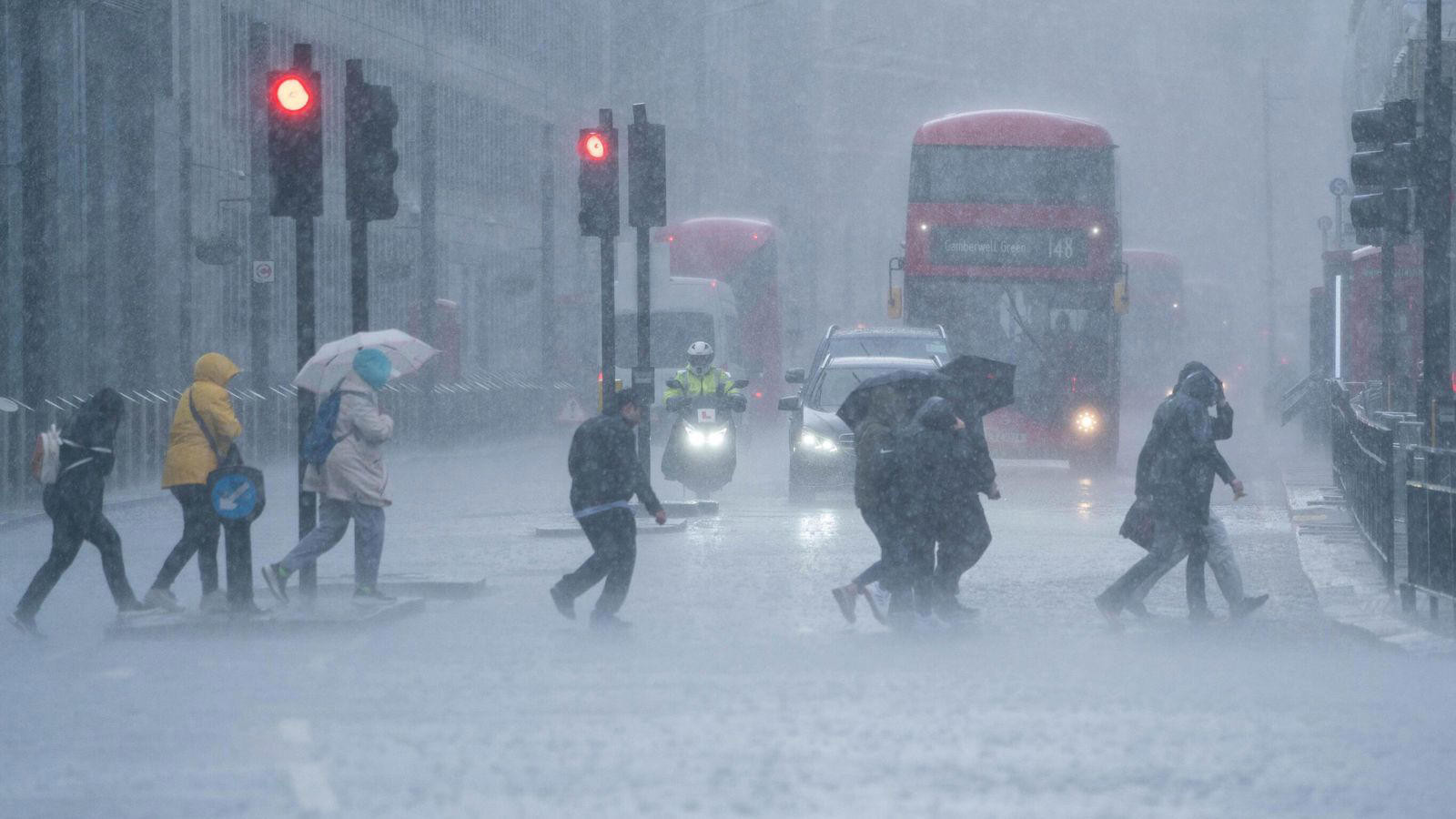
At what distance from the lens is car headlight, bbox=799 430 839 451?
19438mm

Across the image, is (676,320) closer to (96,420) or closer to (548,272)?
(548,272)

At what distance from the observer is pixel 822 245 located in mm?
70938

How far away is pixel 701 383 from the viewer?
18719mm

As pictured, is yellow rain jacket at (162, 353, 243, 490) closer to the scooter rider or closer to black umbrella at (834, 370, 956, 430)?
black umbrella at (834, 370, 956, 430)

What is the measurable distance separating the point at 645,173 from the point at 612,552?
22.4ft

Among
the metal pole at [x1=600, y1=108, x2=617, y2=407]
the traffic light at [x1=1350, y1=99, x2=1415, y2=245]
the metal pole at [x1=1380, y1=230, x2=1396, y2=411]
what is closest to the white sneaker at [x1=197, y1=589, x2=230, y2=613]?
the metal pole at [x1=600, y1=108, x2=617, y2=407]

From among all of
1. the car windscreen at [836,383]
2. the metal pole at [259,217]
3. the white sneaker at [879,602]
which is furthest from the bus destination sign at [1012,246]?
the white sneaker at [879,602]

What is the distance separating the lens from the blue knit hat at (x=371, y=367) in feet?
35.2

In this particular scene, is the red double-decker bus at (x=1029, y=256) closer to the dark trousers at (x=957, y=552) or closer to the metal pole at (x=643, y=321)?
the metal pole at (x=643, y=321)

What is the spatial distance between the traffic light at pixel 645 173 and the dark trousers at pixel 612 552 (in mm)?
6390

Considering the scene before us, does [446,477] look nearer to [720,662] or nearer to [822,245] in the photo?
[720,662]

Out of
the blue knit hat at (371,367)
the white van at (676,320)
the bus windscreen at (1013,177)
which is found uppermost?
the bus windscreen at (1013,177)

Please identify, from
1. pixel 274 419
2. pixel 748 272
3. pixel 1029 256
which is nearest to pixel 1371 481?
pixel 1029 256

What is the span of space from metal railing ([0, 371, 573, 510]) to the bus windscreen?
9.24 meters
